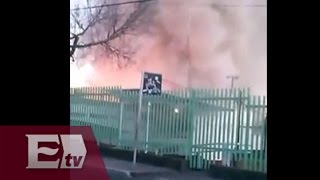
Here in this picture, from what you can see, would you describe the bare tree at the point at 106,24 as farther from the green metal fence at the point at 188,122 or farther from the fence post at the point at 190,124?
the fence post at the point at 190,124

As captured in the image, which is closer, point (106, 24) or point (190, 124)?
point (190, 124)

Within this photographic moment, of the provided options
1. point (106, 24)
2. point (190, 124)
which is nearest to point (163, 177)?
A: point (190, 124)

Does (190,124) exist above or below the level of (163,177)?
above

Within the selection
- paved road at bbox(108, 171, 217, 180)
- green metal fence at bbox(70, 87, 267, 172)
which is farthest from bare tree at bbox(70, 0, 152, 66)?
paved road at bbox(108, 171, 217, 180)

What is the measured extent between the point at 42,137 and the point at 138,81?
55 cm

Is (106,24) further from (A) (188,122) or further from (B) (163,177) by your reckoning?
(B) (163,177)

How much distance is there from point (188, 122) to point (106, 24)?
2.28 feet

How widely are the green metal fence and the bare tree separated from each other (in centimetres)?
23

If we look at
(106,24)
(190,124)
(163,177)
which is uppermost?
(106,24)

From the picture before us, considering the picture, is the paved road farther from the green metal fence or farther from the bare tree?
the bare tree

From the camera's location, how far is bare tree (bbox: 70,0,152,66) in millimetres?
2295

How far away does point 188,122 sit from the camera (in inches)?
85.9
